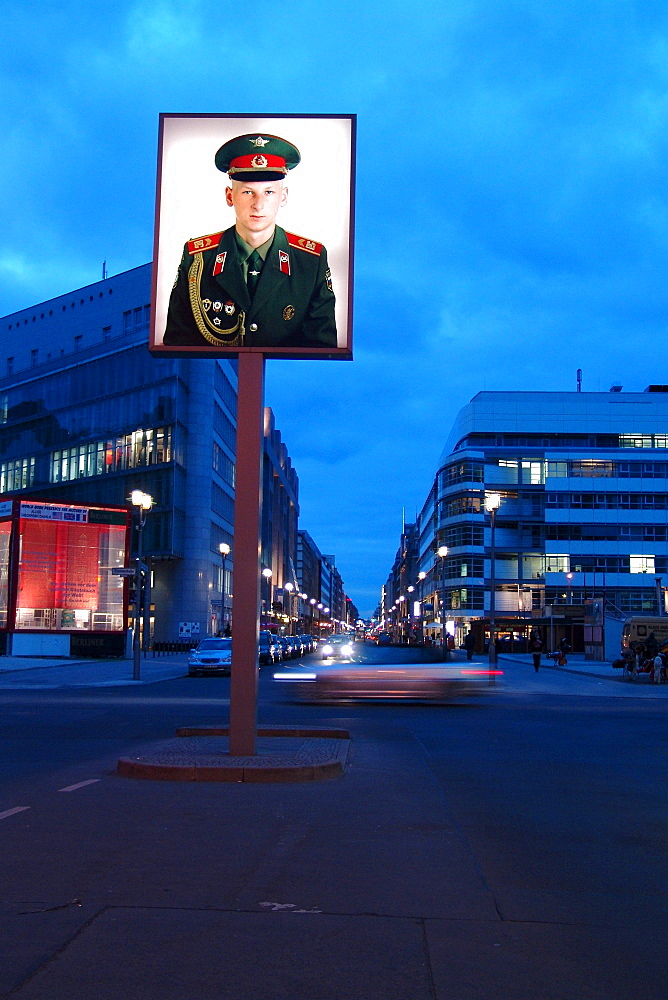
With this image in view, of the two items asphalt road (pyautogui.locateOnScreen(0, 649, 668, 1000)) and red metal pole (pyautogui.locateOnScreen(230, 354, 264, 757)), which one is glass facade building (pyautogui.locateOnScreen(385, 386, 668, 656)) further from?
asphalt road (pyautogui.locateOnScreen(0, 649, 668, 1000))

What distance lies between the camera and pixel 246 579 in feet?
41.6

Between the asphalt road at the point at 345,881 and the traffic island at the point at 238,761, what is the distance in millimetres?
295

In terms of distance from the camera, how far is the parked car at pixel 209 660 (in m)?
40.4

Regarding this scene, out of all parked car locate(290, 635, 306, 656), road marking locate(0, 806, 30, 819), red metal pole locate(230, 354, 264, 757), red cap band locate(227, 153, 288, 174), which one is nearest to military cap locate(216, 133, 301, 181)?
red cap band locate(227, 153, 288, 174)

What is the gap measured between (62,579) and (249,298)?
127 feet

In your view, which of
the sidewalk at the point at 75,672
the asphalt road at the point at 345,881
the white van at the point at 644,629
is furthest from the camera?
the white van at the point at 644,629

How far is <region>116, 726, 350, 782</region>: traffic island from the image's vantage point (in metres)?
11.2

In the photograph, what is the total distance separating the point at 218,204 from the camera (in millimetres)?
13844

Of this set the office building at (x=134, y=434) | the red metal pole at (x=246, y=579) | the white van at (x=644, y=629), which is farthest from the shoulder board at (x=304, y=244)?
the office building at (x=134, y=434)

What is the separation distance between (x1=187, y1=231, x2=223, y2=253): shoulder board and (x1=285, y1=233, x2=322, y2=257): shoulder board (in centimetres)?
101

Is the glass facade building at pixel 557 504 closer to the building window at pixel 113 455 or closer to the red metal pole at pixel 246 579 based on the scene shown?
the building window at pixel 113 455

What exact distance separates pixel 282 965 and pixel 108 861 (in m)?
2.68

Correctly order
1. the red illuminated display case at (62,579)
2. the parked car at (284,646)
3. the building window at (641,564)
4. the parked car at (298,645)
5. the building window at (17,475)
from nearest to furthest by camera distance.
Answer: the red illuminated display case at (62,579), the parked car at (284,646), the parked car at (298,645), the building window at (17,475), the building window at (641,564)

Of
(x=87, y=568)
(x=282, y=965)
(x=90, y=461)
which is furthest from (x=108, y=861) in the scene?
(x=90, y=461)
